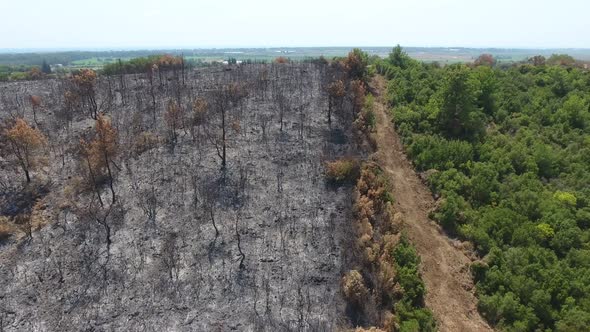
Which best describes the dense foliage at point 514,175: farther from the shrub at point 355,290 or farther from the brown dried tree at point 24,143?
the brown dried tree at point 24,143


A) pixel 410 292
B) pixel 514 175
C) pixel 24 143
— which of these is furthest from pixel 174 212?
pixel 514 175

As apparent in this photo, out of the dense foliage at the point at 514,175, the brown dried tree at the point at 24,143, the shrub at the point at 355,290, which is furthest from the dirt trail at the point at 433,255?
the brown dried tree at the point at 24,143

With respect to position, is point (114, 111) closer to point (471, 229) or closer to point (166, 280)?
point (166, 280)

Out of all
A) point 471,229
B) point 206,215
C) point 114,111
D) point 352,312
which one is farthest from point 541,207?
point 114,111

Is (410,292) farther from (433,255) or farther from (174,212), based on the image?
(174,212)

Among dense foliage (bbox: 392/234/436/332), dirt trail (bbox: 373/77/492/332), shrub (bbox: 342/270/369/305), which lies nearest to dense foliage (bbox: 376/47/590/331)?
dirt trail (bbox: 373/77/492/332)

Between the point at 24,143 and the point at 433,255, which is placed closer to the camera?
the point at 433,255

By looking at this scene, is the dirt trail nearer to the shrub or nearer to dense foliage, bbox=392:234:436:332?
dense foliage, bbox=392:234:436:332
